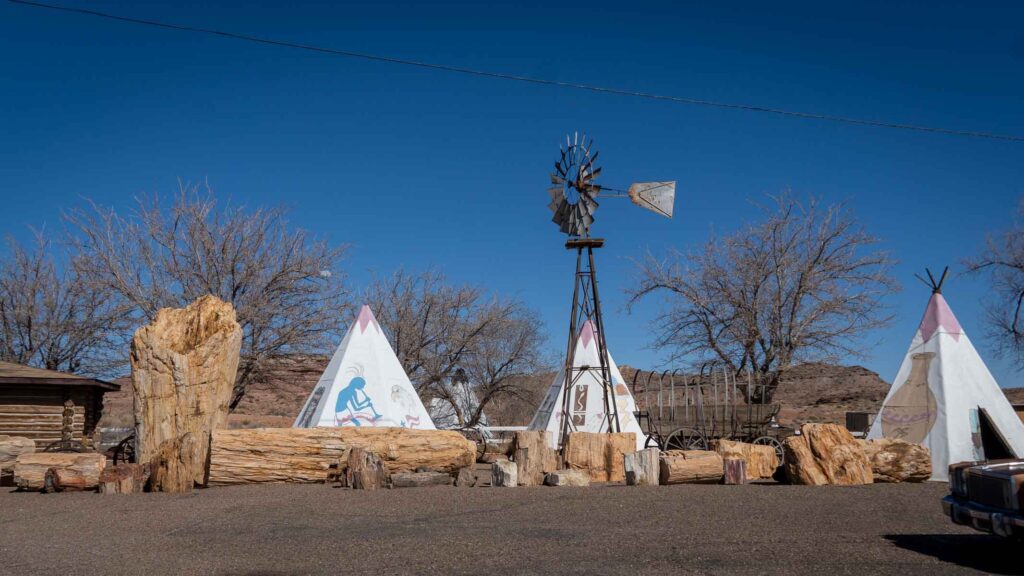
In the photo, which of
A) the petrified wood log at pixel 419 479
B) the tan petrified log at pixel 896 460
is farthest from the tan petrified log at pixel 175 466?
the tan petrified log at pixel 896 460

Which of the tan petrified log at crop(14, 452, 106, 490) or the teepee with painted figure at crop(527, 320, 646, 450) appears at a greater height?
the teepee with painted figure at crop(527, 320, 646, 450)

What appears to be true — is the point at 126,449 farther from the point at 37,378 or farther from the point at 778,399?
the point at 778,399

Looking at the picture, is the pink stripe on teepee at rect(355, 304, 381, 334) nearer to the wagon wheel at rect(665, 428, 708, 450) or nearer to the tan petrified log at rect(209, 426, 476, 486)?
the tan petrified log at rect(209, 426, 476, 486)

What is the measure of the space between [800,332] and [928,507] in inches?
485

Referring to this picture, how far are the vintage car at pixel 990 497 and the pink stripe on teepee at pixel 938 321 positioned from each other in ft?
28.7

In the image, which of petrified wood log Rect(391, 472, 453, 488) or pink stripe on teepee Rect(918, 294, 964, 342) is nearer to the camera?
petrified wood log Rect(391, 472, 453, 488)

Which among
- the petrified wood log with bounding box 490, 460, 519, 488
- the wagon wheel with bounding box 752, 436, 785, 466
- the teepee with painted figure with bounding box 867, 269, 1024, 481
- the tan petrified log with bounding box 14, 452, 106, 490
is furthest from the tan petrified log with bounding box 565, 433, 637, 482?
the tan petrified log with bounding box 14, 452, 106, 490

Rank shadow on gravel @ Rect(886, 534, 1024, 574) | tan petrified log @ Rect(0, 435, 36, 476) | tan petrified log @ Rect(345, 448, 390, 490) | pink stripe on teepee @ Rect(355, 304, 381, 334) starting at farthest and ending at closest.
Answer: pink stripe on teepee @ Rect(355, 304, 381, 334) < tan petrified log @ Rect(0, 435, 36, 476) < tan petrified log @ Rect(345, 448, 390, 490) < shadow on gravel @ Rect(886, 534, 1024, 574)

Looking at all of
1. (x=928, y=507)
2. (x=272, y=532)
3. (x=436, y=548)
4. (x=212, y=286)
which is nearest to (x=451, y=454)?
(x=272, y=532)

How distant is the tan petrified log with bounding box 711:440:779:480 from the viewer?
12.2 meters

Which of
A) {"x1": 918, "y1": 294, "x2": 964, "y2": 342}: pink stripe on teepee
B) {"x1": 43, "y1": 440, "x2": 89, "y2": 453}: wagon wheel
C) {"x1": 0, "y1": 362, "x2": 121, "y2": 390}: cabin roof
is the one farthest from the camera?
{"x1": 43, "y1": 440, "x2": 89, "y2": 453}: wagon wheel

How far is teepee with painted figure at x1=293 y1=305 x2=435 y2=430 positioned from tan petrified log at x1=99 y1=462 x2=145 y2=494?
5.25m

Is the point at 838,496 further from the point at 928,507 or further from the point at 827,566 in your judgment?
the point at 827,566

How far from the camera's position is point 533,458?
1195 centimetres
